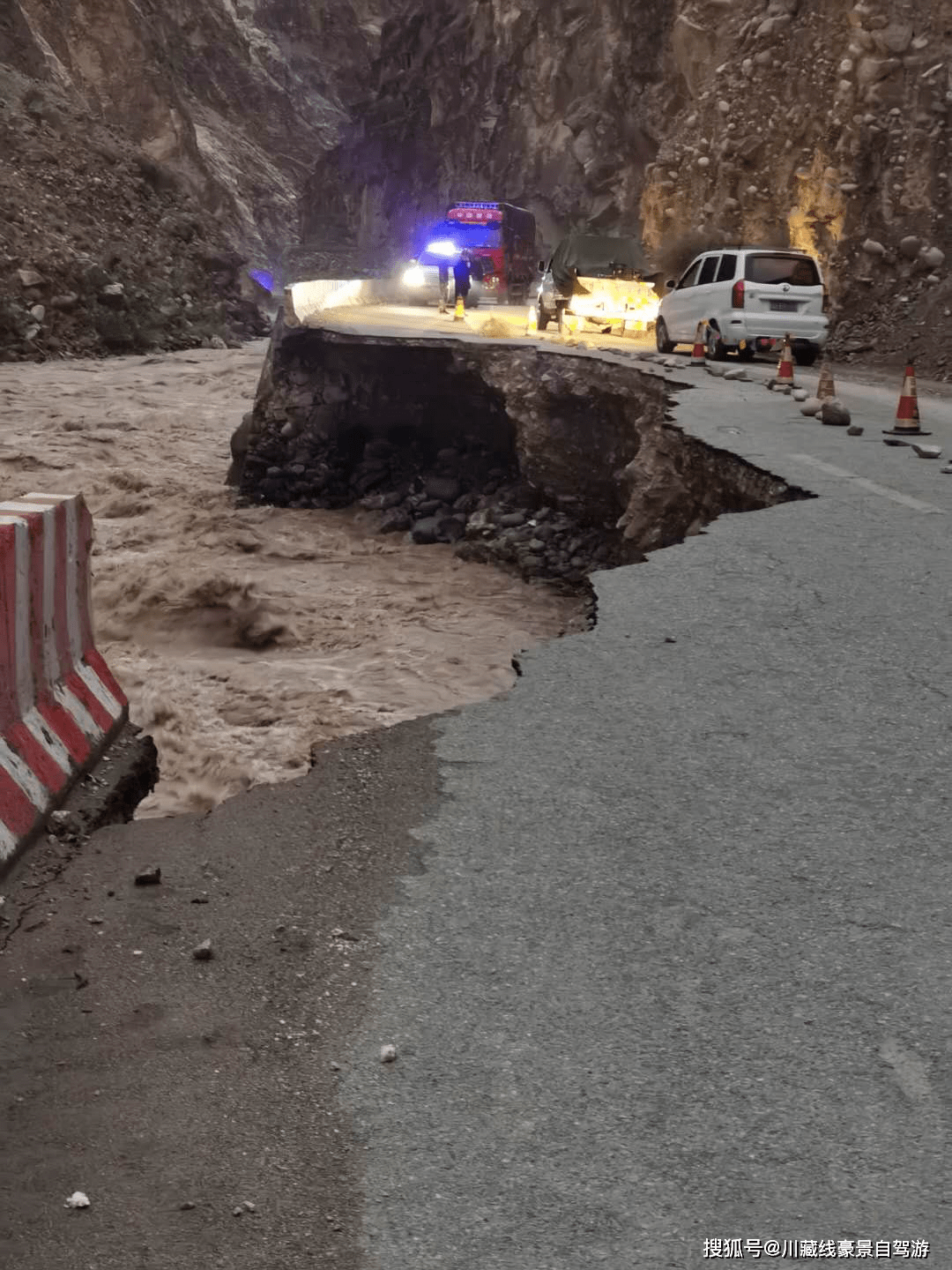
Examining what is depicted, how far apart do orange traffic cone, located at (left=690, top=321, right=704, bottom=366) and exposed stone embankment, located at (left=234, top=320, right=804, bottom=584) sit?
2.72 meters

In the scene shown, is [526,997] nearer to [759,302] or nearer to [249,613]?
[249,613]

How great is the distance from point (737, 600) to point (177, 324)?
39.4m

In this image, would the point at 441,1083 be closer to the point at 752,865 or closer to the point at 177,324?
the point at 752,865

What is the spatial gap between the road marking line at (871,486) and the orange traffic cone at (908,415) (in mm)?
2226

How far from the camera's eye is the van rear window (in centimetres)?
2256

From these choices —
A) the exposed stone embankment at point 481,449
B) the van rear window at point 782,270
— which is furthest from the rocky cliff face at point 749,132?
the exposed stone embankment at point 481,449

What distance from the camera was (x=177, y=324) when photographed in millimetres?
44875

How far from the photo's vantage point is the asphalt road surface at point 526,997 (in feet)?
10.00

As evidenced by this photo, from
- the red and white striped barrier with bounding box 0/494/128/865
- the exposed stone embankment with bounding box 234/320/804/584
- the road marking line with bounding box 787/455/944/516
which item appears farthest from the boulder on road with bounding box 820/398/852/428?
the red and white striped barrier with bounding box 0/494/128/865

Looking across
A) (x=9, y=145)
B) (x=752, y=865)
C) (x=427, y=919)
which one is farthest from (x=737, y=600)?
(x=9, y=145)

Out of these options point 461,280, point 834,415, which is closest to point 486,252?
point 461,280

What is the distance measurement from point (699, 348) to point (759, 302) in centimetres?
133

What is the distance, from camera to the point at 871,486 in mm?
11305

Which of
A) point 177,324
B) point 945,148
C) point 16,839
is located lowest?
point 177,324
